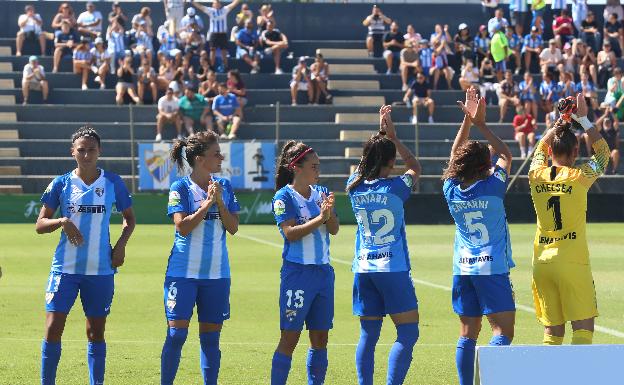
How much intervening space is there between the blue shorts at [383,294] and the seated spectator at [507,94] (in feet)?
89.4

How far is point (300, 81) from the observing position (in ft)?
123

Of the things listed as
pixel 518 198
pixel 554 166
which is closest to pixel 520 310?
pixel 554 166

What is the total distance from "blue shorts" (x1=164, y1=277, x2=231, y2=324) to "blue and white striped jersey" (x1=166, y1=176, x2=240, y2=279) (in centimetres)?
5

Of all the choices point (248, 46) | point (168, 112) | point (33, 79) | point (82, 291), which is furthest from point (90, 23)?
point (82, 291)

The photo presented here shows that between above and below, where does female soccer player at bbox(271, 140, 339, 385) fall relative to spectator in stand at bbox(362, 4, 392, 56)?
below

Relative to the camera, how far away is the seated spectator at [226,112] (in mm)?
34688

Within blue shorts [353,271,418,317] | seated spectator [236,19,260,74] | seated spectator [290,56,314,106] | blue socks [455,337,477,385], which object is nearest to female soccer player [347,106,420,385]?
blue shorts [353,271,418,317]

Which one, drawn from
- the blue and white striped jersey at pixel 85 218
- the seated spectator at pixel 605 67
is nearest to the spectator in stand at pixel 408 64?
the seated spectator at pixel 605 67

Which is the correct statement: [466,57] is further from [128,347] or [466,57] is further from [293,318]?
[293,318]

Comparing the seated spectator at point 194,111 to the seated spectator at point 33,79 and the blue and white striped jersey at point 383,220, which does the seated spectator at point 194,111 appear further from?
the blue and white striped jersey at point 383,220

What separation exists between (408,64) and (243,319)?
24489 millimetres

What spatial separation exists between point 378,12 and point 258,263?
A: 2083 cm

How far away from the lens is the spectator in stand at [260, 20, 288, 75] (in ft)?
129

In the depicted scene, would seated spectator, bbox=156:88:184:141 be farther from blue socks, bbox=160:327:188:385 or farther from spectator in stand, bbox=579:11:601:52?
blue socks, bbox=160:327:188:385
